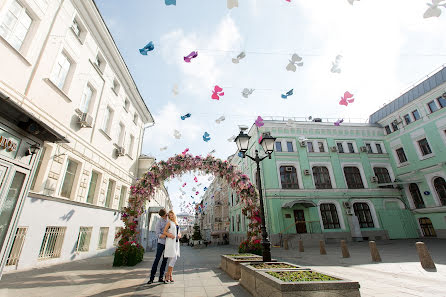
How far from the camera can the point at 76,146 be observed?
9391 millimetres

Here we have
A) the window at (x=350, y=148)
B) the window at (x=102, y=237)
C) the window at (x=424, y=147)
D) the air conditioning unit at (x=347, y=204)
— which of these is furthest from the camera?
the window at (x=350, y=148)

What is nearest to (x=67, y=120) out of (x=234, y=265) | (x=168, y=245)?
(x=168, y=245)

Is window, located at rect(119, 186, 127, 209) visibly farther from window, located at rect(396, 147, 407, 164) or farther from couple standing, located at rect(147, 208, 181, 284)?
window, located at rect(396, 147, 407, 164)

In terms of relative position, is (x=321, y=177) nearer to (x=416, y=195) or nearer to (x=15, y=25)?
(x=416, y=195)

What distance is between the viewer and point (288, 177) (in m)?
21.3

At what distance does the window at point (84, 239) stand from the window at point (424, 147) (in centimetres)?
2941

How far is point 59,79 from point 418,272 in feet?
49.8

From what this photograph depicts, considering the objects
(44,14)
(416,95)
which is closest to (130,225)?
(44,14)

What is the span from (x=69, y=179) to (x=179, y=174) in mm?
4962

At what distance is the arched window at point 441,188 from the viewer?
18.7m

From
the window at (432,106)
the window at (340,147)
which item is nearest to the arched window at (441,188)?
the window at (432,106)

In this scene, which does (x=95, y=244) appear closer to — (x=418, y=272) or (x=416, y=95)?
(x=418, y=272)

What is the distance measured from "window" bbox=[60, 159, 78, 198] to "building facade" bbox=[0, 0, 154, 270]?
0.14 feet

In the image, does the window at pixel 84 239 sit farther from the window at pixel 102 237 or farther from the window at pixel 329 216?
the window at pixel 329 216
